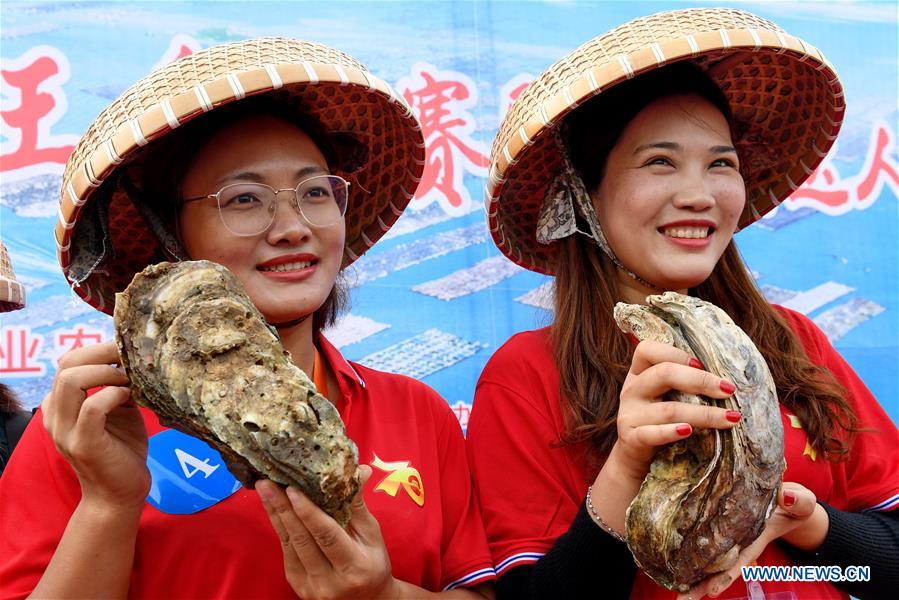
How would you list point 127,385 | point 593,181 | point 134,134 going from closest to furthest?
point 127,385 → point 134,134 → point 593,181

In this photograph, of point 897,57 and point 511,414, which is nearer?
point 511,414

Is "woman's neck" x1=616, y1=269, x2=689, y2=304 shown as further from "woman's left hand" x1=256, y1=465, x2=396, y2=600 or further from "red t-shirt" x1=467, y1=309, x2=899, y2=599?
"woman's left hand" x1=256, y1=465, x2=396, y2=600

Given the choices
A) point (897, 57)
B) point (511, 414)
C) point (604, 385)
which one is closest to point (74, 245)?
point (511, 414)

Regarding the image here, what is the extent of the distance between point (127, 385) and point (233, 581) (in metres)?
0.37

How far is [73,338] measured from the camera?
106 inches

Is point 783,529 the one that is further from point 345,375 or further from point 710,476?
point 345,375

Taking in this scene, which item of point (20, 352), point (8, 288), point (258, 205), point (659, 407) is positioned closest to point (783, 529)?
point (659, 407)

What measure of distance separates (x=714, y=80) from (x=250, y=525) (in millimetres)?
1355

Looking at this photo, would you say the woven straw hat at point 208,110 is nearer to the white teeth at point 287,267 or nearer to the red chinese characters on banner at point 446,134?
the white teeth at point 287,267

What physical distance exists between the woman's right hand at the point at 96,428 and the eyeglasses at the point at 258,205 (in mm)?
317

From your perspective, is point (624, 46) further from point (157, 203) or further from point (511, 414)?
point (157, 203)

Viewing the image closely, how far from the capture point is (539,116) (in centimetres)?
180

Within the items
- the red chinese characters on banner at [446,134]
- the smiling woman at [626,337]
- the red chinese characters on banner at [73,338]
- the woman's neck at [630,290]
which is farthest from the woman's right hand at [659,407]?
the red chinese characters on banner at [73,338]

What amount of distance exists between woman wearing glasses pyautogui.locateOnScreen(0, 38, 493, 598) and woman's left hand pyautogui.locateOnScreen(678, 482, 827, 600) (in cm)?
42
